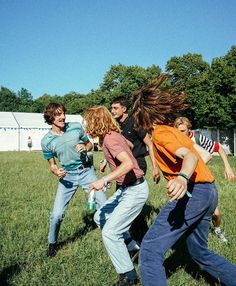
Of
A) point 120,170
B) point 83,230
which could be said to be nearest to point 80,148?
point 120,170

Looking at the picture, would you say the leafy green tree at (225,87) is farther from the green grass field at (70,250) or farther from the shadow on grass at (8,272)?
the shadow on grass at (8,272)

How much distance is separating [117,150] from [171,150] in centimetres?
101

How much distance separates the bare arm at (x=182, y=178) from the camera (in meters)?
2.82

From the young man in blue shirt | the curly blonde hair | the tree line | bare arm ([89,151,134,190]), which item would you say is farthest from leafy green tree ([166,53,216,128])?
bare arm ([89,151,134,190])

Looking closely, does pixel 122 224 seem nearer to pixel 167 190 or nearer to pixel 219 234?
pixel 167 190

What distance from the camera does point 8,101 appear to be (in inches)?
4469

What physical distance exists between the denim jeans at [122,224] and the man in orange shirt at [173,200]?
0.75 meters

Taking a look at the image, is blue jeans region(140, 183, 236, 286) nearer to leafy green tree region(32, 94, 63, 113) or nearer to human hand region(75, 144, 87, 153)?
human hand region(75, 144, 87, 153)

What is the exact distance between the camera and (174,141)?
3.26 metres

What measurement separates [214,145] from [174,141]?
293 centimetres

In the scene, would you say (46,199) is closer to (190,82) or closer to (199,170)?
(199,170)

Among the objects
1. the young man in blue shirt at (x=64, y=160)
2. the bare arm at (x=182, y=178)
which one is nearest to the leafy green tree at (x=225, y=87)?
the young man in blue shirt at (x=64, y=160)

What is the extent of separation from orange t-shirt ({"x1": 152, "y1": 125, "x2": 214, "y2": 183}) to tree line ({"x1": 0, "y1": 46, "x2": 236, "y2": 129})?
14.5 meters

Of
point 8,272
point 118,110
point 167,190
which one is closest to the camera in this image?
point 167,190
